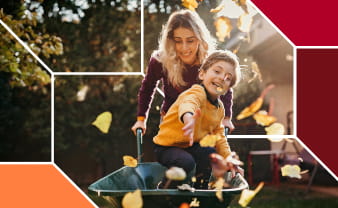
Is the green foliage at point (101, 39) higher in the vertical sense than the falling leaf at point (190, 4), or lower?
lower

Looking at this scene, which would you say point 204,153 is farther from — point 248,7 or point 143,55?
point 248,7

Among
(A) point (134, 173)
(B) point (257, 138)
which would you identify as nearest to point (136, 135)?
(A) point (134, 173)

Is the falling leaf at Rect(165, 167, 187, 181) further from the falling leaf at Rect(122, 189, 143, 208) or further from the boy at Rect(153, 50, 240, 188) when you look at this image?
the falling leaf at Rect(122, 189, 143, 208)

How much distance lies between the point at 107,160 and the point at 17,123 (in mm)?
654

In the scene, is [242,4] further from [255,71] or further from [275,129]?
[275,129]

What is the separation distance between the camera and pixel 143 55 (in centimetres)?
308

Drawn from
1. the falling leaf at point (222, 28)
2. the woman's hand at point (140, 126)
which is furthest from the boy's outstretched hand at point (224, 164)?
the falling leaf at point (222, 28)

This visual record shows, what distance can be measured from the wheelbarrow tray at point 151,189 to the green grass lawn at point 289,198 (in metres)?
0.20

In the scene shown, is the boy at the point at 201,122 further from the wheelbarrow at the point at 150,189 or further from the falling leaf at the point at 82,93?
the falling leaf at the point at 82,93

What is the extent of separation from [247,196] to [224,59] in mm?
901

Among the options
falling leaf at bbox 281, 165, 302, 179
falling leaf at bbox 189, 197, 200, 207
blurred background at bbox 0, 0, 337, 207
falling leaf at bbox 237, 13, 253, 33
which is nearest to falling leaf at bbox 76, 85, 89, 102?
blurred background at bbox 0, 0, 337, 207

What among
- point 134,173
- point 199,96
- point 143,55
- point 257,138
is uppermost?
point 143,55

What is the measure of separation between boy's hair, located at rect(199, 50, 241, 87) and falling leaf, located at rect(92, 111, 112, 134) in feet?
2.23

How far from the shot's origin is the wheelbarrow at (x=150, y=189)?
8.93ft
